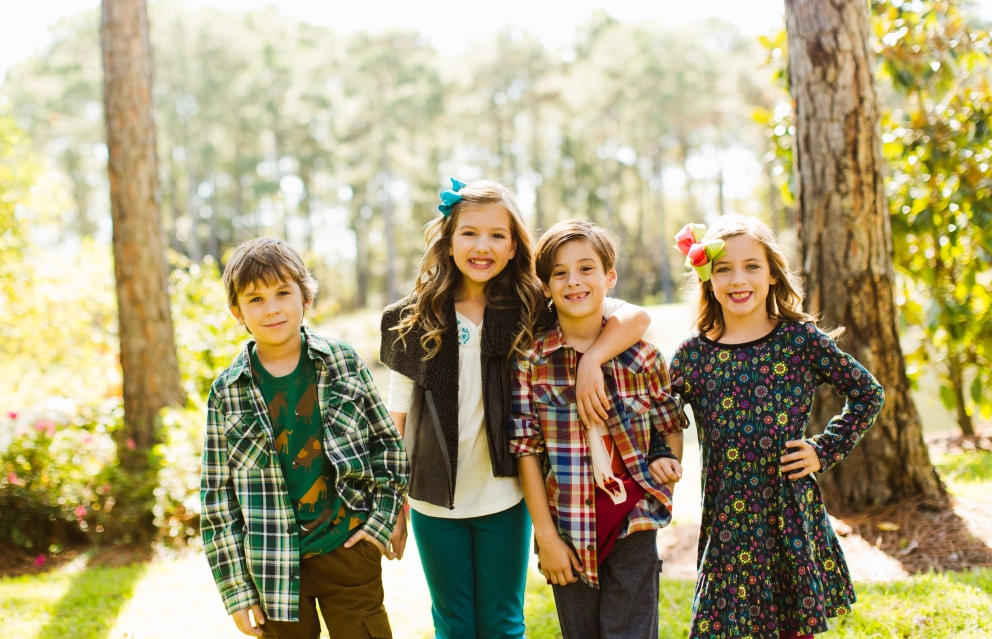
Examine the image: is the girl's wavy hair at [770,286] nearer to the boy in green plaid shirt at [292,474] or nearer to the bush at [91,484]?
the boy in green plaid shirt at [292,474]

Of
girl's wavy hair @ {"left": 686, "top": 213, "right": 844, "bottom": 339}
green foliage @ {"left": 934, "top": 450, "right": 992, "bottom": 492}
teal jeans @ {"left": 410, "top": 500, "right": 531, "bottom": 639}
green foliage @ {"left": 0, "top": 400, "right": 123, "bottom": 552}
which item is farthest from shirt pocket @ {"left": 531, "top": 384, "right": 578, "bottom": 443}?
green foliage @ {"left": 0, "top": 400, "right": 123, "bottom": 552}

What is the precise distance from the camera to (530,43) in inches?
962

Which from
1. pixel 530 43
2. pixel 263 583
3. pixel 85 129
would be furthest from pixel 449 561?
pixel 85 129

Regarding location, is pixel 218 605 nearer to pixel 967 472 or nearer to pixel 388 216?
pixel 967 472

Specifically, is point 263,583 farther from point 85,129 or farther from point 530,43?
point 85,129

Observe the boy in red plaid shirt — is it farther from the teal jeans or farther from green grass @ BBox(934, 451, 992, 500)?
green grass @ BBox(934, 451, 992, 500)

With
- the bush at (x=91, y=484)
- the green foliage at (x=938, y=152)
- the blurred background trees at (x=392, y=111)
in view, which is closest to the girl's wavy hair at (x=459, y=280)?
the green foliage at (x=938, y=152)

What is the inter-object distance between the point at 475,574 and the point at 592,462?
58cm

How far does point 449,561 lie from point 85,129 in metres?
29.4

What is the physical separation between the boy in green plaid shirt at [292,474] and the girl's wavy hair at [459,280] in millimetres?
283

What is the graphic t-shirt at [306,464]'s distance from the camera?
201 cm

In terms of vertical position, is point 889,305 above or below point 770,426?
above

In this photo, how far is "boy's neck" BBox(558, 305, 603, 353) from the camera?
2.20m

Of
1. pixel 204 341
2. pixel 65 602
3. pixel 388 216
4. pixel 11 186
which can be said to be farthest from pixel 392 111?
pixel 65 602
